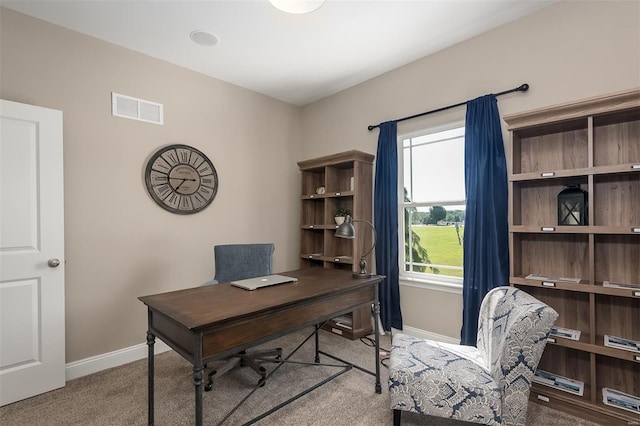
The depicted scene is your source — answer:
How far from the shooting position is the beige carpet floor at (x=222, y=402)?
1.94 meters

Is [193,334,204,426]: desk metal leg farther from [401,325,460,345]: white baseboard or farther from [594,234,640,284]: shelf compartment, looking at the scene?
[594,234,640,284]: shelf compartment

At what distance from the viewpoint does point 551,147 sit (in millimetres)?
2328

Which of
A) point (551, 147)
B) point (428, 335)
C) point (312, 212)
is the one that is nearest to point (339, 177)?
point (312, 212)

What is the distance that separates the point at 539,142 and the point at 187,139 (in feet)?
10.9

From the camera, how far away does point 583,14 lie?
226cm

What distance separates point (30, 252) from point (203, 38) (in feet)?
7.41

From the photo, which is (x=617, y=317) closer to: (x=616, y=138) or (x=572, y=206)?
(x=572, y=206)

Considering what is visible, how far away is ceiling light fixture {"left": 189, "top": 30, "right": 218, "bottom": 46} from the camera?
270 centimetres

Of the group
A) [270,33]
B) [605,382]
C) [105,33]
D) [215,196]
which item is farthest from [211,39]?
[605,382]

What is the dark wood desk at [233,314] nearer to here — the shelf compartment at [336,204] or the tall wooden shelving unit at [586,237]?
the tall wooden shelving unit at [586,237]

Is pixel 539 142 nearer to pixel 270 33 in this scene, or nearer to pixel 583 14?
pixel 583 14

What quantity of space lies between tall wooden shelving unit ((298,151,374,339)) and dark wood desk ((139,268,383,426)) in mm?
1142

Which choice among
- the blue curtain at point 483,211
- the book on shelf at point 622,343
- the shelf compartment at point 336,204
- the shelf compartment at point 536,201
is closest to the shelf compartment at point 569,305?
the book on shelf at point 622,343

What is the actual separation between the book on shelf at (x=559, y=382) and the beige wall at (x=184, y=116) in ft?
2.65
